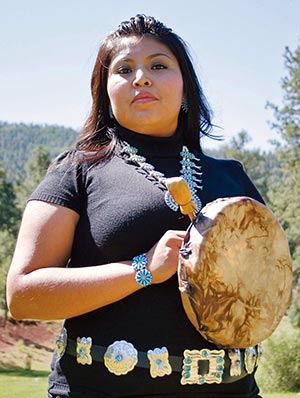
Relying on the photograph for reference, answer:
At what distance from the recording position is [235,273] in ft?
5.47

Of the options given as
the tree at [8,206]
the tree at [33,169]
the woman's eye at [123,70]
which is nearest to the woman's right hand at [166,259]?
the woman's eye at [123,70]

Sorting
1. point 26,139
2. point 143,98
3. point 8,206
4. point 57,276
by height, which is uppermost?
point 143,98

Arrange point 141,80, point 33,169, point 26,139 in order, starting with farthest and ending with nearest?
point 26,139 < point 33,169 < point 141,80

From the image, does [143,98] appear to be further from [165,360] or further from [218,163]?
[165,360]

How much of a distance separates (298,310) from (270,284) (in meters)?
22.3

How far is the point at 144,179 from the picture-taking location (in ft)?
6.09

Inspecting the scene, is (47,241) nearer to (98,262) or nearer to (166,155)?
(98,262)

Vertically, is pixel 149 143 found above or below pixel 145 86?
below

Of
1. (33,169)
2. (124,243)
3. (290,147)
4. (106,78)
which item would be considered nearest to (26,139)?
(33,169)

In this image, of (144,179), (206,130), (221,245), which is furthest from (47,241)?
(206,130)

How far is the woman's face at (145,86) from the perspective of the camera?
1.89m

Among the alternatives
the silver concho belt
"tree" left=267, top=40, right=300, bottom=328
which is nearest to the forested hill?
"tree" left=267, top=40, right=300, bottom=328

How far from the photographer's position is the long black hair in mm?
2014

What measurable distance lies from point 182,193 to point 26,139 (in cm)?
15365
